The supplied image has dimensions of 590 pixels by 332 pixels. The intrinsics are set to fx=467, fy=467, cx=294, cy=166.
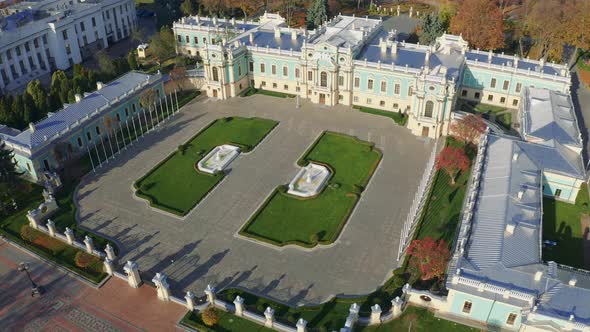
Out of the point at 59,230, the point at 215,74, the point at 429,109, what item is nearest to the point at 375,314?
the point at 59,230

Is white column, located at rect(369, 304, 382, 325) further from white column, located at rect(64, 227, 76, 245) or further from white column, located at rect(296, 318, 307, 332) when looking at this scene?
white column, located at rect(64, 227, 76, 245)

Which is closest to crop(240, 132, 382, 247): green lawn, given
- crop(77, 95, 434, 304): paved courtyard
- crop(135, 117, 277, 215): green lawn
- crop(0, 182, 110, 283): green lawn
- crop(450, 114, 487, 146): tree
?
crop(77, 95, 434, 304): paved courtyard

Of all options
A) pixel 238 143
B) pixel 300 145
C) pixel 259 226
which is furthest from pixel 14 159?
pixel 300 145

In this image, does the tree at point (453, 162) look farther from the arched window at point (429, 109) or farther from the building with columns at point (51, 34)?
the building with columns at point (51, 34)

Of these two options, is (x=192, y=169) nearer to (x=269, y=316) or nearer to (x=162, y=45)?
(x=269, y=316)

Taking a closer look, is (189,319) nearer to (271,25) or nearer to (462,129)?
(462,129)

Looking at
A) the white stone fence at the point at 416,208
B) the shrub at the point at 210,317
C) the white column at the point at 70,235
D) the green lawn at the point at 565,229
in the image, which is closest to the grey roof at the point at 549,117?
the green lawn at the point at 565,229
